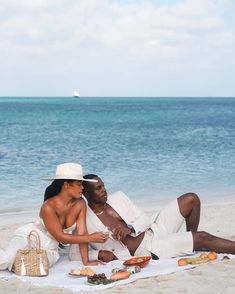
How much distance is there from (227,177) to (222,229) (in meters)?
7.55

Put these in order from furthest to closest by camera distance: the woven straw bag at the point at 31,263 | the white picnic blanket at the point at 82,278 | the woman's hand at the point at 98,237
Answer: the woman's hand at the point at 98,237
the woven straw bag at the point at 31,263
the white picnic blanket at the point at 82,278

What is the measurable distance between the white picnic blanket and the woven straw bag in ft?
0.18

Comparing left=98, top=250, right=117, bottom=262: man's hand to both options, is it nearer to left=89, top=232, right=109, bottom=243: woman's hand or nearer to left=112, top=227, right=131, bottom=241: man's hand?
left=112, top=227, right=131, bottom=241: man's hand

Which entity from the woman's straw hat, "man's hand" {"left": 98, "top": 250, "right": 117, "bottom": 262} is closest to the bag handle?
the woman's straw hat

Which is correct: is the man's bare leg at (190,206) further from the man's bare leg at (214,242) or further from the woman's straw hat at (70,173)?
the woman's straw hat at (70,173)

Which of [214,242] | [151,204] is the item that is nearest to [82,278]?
[214,242]

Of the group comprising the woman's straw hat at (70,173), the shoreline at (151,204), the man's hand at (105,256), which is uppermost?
the woman's straw hat at (70,173)

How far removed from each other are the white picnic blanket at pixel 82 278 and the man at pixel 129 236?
0.12 m

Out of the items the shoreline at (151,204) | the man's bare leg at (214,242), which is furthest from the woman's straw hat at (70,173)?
the shoreline at (151,204)

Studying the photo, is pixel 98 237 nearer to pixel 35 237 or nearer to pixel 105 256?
pixel 105 256

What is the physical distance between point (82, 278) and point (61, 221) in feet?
2.06

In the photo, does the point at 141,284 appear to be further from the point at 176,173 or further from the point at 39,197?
the point at 176,173

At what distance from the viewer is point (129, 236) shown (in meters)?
5.80

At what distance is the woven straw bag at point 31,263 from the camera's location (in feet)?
17.0
